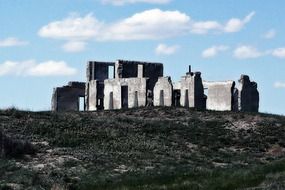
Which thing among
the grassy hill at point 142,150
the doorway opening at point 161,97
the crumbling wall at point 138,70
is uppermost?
the crumbling wall at point 138,70

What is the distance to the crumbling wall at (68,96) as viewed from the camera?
5472 centimetres

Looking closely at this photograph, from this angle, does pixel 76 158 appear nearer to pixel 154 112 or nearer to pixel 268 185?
pixel 268 185

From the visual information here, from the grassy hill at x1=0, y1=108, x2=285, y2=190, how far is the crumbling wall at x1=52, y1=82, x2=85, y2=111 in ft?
50.4

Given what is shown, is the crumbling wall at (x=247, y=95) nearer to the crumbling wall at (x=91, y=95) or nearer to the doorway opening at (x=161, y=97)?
Answer: the doorway opening at (x=161, y=97)

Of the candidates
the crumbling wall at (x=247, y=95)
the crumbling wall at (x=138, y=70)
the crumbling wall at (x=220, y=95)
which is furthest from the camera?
the crumbling wall at (x=138, y=70)

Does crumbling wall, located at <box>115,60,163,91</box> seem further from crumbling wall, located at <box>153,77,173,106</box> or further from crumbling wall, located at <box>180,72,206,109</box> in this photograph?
crumbling wall, located at <box>180,72,206,109</box>

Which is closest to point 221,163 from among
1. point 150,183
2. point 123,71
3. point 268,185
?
point 150,183

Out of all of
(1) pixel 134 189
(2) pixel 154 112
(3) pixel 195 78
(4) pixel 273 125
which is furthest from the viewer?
(3) pixel 195 78

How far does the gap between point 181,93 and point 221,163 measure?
19.8 meters

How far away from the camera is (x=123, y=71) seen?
51.8 metres

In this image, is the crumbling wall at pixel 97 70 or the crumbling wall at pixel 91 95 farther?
the crumbling wall at pixel 97 70

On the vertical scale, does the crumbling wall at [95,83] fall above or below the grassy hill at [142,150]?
above

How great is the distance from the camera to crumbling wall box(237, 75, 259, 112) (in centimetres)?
4528

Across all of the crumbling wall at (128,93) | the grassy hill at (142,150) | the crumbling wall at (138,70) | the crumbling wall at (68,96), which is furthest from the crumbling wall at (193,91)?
the crumbling wall at (68,96)
